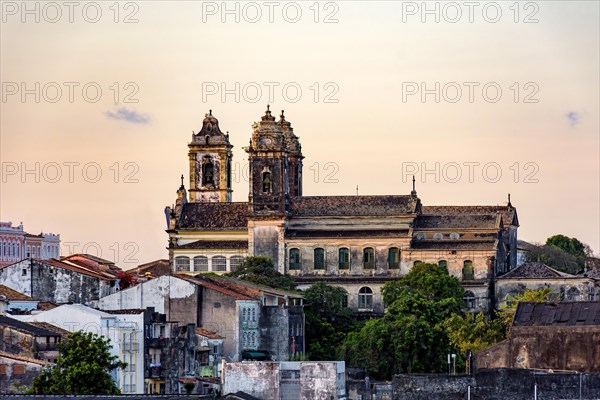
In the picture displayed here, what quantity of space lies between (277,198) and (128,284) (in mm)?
27793

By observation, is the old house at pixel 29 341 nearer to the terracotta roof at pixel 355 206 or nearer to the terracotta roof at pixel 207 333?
the terracotta roof at pixel 207 333

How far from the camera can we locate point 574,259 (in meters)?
169

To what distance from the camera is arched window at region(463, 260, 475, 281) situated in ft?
431

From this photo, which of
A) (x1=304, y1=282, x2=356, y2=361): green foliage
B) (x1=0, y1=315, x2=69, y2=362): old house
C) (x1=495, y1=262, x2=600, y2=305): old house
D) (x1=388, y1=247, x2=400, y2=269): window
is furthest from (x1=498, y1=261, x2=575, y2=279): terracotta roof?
(x1=0, y1=315, x2=69, y2=362): old house

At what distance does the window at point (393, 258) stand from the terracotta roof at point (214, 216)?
956 cm

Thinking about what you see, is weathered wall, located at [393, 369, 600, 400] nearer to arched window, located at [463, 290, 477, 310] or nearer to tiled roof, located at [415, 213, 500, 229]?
arched window, located at [463, 290, 477, 310]

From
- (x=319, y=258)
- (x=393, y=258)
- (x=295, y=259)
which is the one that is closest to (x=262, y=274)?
(x=295, y=259)

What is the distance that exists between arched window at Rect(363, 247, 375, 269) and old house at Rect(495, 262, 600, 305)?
8.06 meters

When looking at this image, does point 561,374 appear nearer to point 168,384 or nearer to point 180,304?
point 168,384

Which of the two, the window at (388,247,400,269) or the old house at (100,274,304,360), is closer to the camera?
the old house at (100,274,304,360)

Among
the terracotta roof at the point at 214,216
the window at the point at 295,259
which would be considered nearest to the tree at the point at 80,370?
the window at the point at 295,259

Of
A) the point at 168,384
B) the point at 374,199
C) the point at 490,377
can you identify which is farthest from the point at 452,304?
the point at 490,377

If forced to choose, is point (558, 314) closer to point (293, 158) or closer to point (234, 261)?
point (234, 261)

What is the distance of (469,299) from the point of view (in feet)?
426
